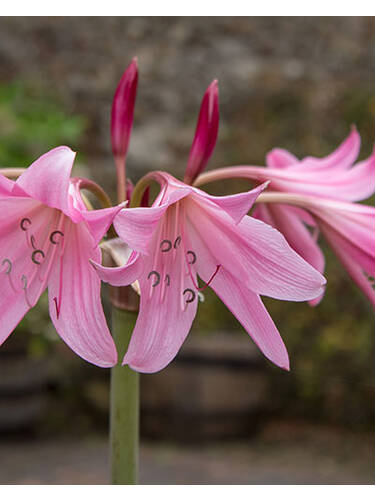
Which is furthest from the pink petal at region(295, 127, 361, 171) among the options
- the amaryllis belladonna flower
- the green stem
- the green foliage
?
the green foliage

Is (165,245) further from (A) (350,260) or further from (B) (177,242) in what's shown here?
(A) (350,260)

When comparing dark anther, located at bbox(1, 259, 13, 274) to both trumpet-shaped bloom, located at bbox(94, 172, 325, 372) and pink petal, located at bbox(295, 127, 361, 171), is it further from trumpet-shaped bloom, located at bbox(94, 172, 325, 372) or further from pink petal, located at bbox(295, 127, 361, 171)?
pink petal, located at bbox(295, 127, 361, 171)

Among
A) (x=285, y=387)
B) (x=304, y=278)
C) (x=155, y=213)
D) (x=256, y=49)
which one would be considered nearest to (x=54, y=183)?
(x=155, y=213)

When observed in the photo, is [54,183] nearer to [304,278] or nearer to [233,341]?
[304,278]

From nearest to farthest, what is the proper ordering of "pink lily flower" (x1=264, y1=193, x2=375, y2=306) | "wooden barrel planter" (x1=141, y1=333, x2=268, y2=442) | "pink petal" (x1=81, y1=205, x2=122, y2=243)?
"pink petal" (x1=81, y1=205, x2=122, y2=243), "pink lily flower" (x1=264, y1=193, x2=375, y2=306), "wooden barrel planter" (x1=141, y1=333, x2=268, y2=442)

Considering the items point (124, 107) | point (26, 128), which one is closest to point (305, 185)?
point (124, 107)
